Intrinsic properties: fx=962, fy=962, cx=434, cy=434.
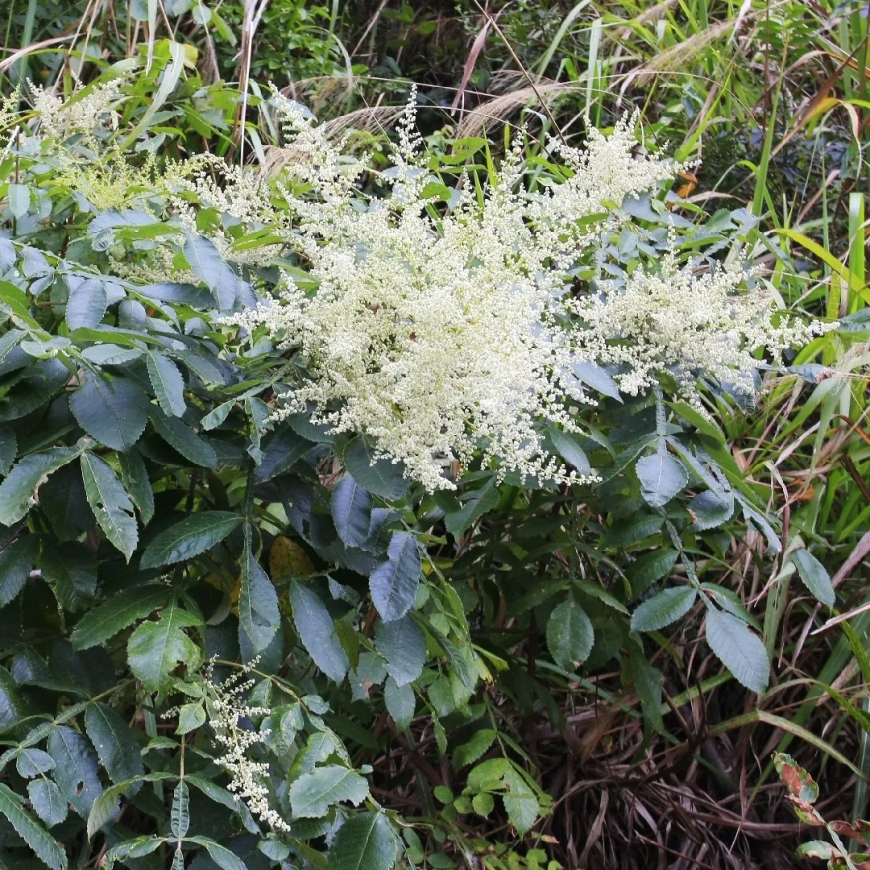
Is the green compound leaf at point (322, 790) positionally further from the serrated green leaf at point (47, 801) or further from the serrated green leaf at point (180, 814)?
the serrated green leaf at point (47, 801)

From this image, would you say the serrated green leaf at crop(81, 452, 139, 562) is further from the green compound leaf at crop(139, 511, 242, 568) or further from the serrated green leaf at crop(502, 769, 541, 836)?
the serrated green leaf at crop(502, 769, 541, 836)

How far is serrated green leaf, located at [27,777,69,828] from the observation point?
43.1 inches

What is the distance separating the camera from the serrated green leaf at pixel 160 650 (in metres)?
1.13

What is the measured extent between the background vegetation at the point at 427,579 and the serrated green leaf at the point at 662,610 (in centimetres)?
5

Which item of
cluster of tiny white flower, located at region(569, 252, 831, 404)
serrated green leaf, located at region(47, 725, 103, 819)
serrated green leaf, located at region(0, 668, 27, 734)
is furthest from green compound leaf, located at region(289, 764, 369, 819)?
cluster of tiny white flower, located at region(569, 252, 831, 404)

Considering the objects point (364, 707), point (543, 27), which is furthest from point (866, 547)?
point (543, 27)

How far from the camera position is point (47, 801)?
1108 mm

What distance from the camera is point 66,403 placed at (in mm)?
1317

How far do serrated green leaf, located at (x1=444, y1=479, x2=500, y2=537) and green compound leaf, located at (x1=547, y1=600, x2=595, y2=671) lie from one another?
215mm

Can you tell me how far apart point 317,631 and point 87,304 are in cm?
53

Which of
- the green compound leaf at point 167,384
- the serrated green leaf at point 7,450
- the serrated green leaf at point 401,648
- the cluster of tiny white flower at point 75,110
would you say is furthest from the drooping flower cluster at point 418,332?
the cluster of tiny white flower at point 75,110

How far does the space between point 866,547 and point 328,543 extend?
121 centimetres

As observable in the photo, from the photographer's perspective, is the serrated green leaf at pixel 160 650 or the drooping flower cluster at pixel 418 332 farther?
the drooping flower cluster at pixel 418 332

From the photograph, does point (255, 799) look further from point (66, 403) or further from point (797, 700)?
point (797, 700)
